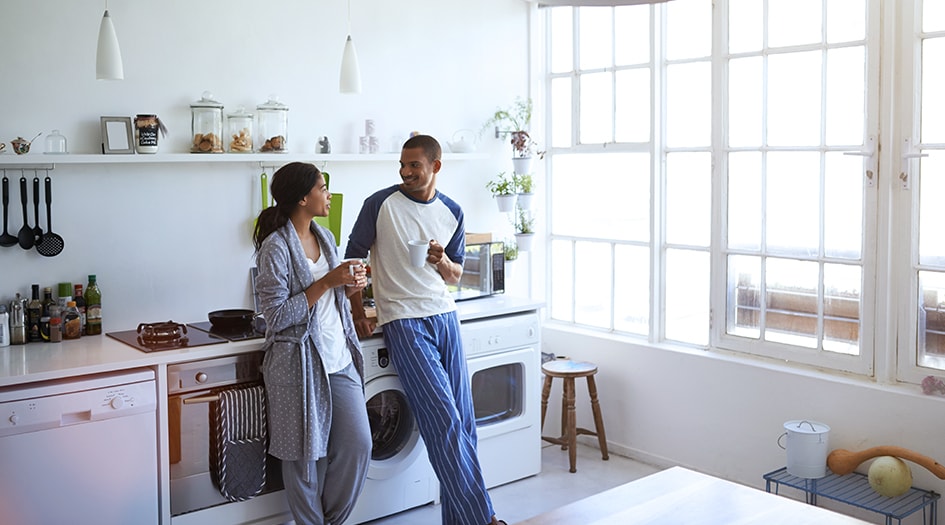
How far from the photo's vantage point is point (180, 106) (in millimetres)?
3783

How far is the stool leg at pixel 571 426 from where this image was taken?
4.48m

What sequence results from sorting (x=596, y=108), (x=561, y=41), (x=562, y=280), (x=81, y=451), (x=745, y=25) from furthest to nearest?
(x=562, y=280)
(x=561, y=41)
(x=596, y=108)
(x=745, y=25)
(x=81, y=451)

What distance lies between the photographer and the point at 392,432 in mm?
3951

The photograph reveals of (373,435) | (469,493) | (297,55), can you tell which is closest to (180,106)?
(297,55)

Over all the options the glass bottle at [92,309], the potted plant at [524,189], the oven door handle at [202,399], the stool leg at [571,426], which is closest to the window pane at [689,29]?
the potted plant at [524,189]

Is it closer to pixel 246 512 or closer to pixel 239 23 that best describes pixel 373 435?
pixel 246 512

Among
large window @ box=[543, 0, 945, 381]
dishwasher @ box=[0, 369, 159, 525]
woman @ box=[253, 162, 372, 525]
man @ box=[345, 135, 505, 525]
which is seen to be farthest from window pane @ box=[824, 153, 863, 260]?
dishwasher @ box=[0, 369, 159, 525]

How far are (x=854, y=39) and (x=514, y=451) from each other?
2.33 metres

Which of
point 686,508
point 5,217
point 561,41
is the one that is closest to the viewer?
point 686,508

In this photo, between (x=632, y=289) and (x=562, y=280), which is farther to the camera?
(x=562, y=280)

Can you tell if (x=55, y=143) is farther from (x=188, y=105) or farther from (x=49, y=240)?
(x=188, y=105)

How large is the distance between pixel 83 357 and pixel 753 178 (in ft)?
9.49

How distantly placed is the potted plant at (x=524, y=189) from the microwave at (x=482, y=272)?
35 cm

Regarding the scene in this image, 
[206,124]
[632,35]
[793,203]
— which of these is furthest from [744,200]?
[206,124]
